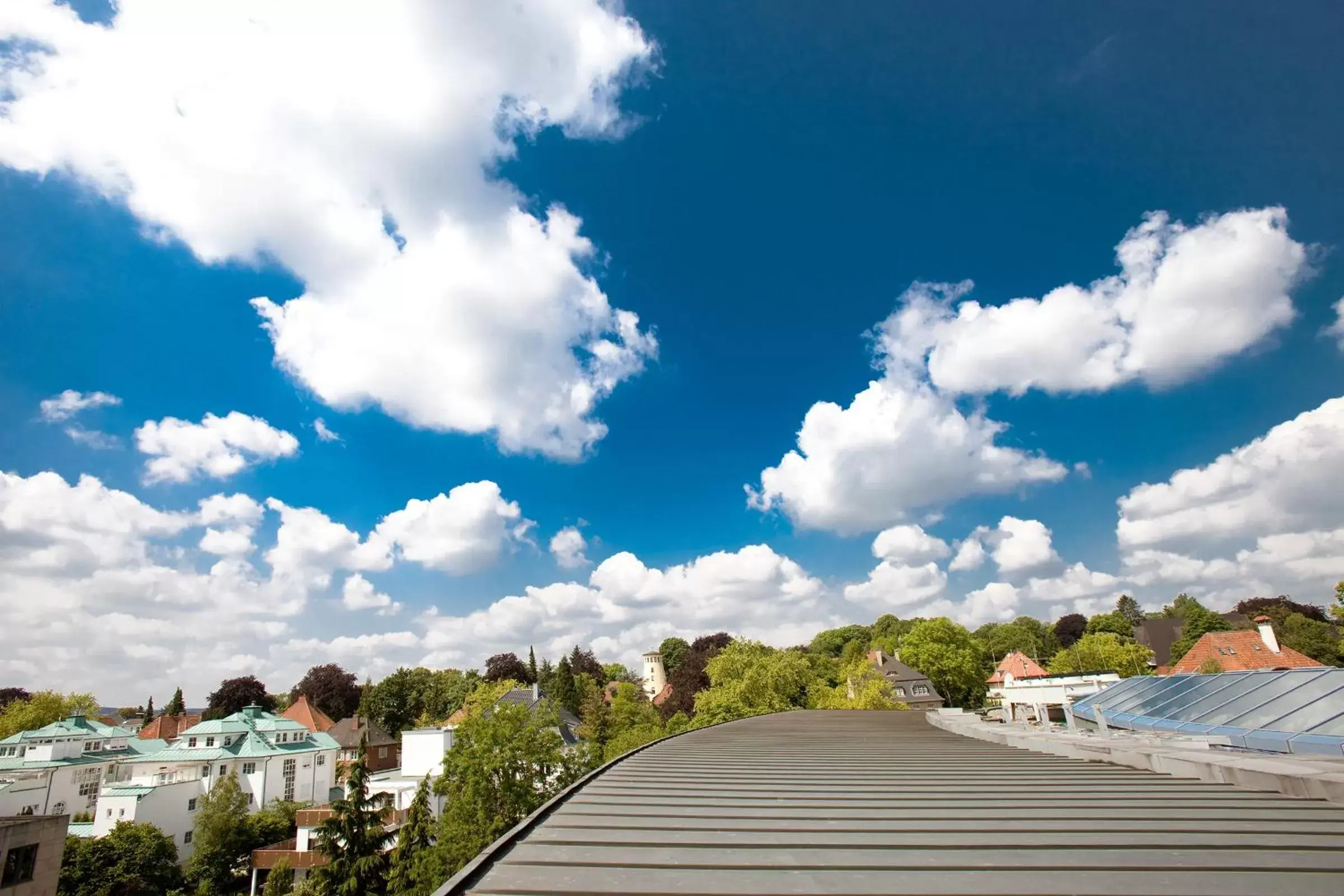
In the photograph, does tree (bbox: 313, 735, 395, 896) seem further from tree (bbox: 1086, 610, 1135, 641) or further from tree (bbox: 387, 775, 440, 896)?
tree (bbox: 1086, 610, 1135, 641)

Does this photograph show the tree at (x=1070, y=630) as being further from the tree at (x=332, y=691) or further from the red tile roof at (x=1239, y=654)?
the tree at (x=332, y=691)

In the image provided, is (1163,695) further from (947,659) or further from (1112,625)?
(1112,625)

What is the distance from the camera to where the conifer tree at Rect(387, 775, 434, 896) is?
74.8 ft

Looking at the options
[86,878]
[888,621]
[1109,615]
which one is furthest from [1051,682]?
[888,621]

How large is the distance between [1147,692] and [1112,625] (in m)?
105

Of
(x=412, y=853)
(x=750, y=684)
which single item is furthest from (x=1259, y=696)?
(x=750, y=684)

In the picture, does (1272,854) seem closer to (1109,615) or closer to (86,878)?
(86,878)

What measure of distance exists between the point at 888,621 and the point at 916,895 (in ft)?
446

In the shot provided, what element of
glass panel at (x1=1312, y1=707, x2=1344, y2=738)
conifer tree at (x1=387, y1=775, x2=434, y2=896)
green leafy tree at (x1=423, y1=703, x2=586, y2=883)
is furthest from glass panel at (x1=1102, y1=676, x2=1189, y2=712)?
conifer tree at (x1=387, y1=775, x2=434, y2=896)

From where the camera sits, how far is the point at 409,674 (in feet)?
277

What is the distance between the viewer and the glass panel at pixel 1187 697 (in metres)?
11.7

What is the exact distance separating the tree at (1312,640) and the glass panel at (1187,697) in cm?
5063

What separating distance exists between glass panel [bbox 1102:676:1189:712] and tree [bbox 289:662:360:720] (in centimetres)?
8977

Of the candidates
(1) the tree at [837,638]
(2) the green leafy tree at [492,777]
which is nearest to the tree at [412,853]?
(2) the green leafy tree at [492,777]
